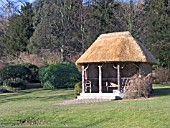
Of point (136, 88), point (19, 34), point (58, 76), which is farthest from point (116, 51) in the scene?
point (19, 34)

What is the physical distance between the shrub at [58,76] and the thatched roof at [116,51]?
8596mm

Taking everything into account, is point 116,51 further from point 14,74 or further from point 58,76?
point 14,74

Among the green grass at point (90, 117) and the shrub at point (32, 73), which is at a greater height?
the shrub at point (32, 73)

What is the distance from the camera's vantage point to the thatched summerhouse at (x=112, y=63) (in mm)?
26234

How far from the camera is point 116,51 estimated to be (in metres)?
26.8

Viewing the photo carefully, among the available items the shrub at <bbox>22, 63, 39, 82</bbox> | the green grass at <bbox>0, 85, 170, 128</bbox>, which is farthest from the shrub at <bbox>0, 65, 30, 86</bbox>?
the green grass at <bbox>0, 85, 170, 128</bbox>

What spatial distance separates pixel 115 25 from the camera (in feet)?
153

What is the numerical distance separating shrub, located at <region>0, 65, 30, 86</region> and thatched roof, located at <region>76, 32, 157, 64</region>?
11.9 metres

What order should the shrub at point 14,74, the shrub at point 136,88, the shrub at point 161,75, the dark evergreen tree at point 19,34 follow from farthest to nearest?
the dark evergreen tree at point 19,34
the shrub at point 161,75
the shrub at point 14,74
the shrub at point 136,88

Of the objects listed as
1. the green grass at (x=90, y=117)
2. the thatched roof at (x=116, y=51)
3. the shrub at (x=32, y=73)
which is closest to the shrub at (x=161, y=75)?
the shrub at (x=32, y=73)

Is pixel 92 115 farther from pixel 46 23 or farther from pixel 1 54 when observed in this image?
pixel 1 54

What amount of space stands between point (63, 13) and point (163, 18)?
12.0m

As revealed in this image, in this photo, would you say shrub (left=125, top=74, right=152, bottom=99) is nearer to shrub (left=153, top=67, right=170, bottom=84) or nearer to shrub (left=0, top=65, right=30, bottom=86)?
shrub (left=0, top=65, right=30, bottom=86)

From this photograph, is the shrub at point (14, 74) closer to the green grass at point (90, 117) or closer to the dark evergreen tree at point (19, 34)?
the dark evergreen tree at point (19, 34)
